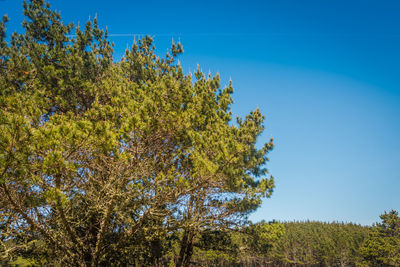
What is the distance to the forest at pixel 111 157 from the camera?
14.1ft

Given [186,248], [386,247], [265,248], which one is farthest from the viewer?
[386,247]

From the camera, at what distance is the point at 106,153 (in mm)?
4781

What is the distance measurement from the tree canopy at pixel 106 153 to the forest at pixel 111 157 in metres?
0.03

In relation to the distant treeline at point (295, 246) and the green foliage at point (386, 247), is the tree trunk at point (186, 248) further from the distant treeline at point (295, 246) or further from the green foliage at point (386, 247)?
the green foliage at point (386, 247)

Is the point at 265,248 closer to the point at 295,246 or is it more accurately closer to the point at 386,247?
the point at 386,247

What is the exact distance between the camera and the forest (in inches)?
170

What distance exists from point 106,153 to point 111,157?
23.5 inches

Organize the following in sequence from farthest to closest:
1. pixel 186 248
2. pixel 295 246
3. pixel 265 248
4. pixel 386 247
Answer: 1. pixel 295 246
2. pixel 386 247
3. pixel 186 248
4. pixel 265 248

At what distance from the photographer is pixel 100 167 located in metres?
5.51

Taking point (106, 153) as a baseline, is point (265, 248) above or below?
below

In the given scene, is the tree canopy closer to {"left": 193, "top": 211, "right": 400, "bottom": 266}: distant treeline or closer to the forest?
the forest

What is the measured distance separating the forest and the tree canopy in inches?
1.4

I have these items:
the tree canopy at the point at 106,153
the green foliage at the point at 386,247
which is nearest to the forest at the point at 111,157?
the tree canopy at the point at 106,153

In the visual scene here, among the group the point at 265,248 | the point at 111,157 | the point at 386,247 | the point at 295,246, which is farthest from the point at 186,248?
the point at 295,246
